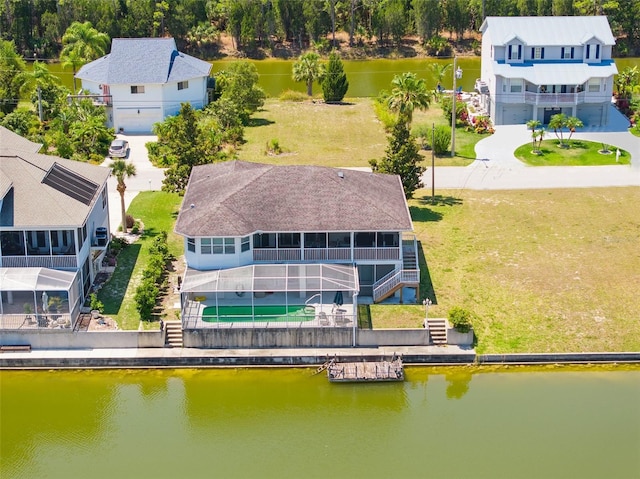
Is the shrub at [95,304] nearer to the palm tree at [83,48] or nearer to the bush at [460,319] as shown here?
the bush at [460,319]

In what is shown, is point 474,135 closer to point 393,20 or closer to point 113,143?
point 113,143

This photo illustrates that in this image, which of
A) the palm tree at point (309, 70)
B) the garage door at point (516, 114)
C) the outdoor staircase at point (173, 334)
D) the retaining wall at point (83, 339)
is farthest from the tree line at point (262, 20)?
the retaining wall at point (83, 339)

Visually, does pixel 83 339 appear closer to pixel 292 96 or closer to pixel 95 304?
pixel 95 304

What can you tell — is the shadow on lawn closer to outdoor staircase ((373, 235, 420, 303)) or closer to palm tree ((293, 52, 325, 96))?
outdoor staircase ((373, 235, 420, 303))

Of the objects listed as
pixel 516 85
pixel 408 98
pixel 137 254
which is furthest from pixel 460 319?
pixel 516 85

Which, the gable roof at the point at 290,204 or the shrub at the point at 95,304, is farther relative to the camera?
the gable roof at the point at 290,204
